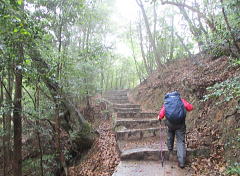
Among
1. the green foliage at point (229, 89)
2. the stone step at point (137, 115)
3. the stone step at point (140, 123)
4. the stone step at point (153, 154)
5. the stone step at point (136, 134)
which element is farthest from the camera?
the stone step at point (137, 115)

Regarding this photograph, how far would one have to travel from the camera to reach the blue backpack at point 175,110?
4.17m

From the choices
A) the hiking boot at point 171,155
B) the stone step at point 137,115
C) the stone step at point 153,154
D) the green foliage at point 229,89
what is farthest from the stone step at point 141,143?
the green foliage at point 229,89

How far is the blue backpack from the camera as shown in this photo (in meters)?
4.17

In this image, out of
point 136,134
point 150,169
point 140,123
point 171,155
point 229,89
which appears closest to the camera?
point 229,89

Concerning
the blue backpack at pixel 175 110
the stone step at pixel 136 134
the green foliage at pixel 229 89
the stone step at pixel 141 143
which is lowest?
the stone step at pixel 141 143

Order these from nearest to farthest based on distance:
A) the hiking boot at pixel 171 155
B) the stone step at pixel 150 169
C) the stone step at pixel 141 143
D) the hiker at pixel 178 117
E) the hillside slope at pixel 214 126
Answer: the hillside slope at pixel 214 126, the stone step at pixel 150 169, the hiker at pixel 178 117, the hiking boot at pixel 171 155, the stone step at pixel 141 143

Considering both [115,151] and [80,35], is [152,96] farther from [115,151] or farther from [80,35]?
[80,35]

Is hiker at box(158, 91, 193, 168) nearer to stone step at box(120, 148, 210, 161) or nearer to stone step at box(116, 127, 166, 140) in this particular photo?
stone step at box(120, 148, 210, 161)

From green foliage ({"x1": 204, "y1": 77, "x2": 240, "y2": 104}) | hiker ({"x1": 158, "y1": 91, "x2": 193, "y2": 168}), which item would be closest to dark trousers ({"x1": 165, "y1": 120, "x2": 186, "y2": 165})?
hiker ({"x1": 158, "y1": 91, "x2": 193, "y2": 168})

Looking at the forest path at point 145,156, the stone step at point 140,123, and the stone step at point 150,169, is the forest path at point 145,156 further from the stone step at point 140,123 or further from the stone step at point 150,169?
the stone step at point 140,123

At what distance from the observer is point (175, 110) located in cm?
420

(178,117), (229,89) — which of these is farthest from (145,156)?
(229,89)

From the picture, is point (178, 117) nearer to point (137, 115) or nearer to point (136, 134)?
point (136, 134)

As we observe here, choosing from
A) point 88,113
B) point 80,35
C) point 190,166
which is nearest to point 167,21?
point 80,35
